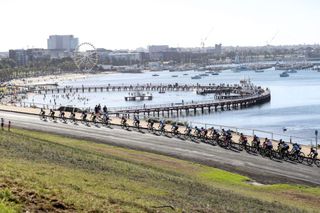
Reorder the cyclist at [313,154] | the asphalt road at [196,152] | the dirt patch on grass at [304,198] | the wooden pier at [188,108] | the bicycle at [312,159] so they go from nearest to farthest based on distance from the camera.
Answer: the dirt patch on grass at [304,198], the asphalt road at [196,152], the bicycle at [312,159], the cyclist at [313,154], the wooden pier at [188,108]

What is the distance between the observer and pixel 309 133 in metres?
82.8

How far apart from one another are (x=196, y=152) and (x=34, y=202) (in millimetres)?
30033

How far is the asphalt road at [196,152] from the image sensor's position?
3725 cm

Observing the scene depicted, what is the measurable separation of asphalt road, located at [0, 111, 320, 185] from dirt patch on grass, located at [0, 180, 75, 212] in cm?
2052

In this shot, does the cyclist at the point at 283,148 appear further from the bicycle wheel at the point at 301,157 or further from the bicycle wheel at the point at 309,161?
the bicycle wheel at the point at 309,161

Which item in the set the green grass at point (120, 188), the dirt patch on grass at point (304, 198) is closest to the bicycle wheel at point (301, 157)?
the green grass at point (120, 188)

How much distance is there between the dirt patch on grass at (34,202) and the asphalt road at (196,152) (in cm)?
2052

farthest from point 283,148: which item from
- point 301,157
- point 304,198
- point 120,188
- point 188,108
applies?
point 188,108

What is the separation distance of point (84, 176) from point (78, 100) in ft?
465

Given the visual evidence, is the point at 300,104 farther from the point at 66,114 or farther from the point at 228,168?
the point at 228,168

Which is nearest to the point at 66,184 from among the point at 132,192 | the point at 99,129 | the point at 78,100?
the point at 132,192

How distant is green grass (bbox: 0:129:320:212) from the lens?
717 inches

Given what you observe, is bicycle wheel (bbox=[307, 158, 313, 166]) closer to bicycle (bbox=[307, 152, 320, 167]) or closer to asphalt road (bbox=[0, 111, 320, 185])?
bicycle (bbox=[307, 152, 320, 167])

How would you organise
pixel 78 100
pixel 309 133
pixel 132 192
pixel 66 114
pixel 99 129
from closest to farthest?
pixel 132 192
pixel 99 129
pixel 66 114
pixel 309 133
pixel 78 100
